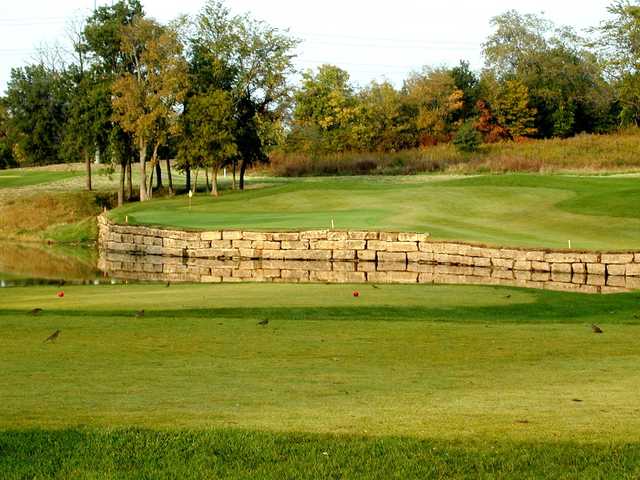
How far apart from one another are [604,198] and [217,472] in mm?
41616

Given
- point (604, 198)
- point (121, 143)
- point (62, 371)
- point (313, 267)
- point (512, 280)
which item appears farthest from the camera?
point (121, 143)

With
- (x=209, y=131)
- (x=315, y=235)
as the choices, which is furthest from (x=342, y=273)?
(x=209, y=131)

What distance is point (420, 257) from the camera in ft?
119

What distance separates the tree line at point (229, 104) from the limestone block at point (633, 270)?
2976cm

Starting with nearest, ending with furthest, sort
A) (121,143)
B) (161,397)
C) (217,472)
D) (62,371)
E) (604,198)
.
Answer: (217,472) → (161,397) → (62,371) → (604,198) → (121,143)

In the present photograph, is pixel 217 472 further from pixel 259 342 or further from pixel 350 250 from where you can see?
pixel 350 250

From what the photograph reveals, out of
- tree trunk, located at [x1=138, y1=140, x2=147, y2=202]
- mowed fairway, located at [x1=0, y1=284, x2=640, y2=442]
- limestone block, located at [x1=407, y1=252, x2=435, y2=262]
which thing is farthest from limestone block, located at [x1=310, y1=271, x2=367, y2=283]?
tree trunk, located at [x1=138, y1=140, x2=147, y2=202]

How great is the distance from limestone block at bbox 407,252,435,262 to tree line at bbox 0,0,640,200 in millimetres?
25416

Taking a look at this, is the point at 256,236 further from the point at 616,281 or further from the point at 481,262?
the point at 616,281

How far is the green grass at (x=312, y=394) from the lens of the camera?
7.18 metres

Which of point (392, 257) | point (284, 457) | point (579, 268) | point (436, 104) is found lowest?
point (392, 257)

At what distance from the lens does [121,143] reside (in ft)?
199

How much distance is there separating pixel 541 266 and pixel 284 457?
2571 centimetres

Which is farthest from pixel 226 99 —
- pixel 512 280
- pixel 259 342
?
pixel 259 342
